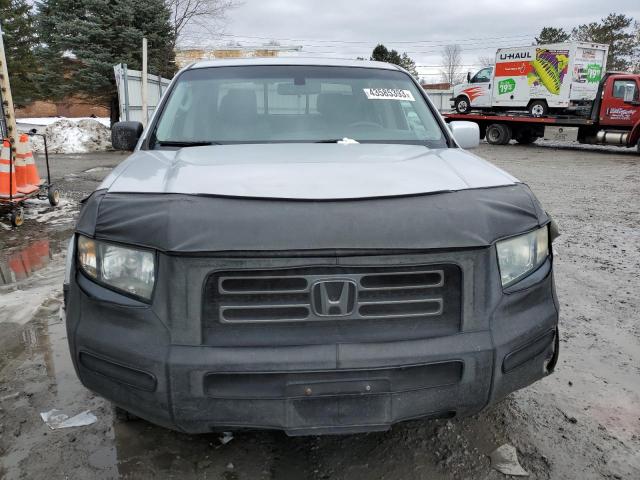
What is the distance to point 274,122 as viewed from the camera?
3225 millimetres

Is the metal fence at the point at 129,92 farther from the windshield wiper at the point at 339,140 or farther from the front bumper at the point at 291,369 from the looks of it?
Result: the front bumper at the point at 291,369

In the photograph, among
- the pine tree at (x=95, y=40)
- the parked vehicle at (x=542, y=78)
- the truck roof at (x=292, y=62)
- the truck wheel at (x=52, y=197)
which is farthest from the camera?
the pine tree at (x=95, y=40)

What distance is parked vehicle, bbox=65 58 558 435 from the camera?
1808mm

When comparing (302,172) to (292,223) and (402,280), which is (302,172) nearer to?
(292,223)

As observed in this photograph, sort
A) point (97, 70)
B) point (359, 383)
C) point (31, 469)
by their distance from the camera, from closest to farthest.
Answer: point (359, 383) → point (31, 469) → point (97, 70)

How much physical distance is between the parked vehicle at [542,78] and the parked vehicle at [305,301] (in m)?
20.7

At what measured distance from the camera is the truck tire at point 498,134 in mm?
22391

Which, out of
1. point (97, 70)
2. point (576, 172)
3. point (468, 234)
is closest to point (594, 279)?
point (468, 234)

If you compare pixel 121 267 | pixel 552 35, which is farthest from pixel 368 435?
pixel 552 35

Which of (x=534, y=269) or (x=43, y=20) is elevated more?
(x=43, y=20)

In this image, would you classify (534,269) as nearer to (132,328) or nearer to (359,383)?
(359,383)

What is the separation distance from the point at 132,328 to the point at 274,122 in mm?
1737

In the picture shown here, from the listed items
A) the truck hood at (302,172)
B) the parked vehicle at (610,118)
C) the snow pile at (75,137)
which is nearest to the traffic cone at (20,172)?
the truck hood at (302,172)

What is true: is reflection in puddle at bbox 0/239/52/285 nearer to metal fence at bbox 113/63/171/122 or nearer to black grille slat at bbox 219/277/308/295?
black grille slat at bbox 219/277/308/295
